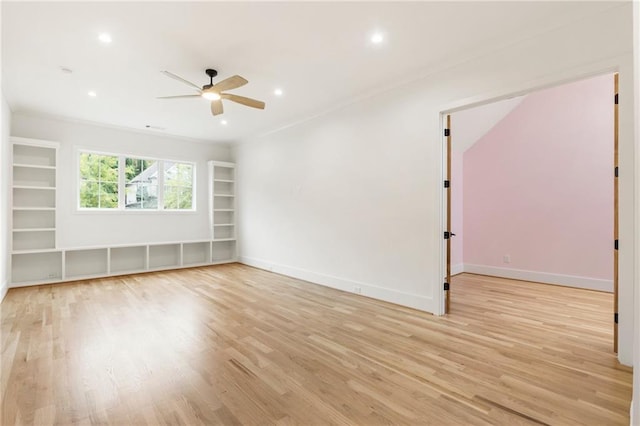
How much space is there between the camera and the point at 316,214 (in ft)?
17.1

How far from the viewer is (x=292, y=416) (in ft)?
5.86

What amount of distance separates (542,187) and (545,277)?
1.60m

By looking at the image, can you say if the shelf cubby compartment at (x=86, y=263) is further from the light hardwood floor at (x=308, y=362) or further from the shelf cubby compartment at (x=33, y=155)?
the shelf cubby compartment at (x=33, y=155)

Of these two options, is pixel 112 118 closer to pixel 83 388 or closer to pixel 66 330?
pixel 66 330

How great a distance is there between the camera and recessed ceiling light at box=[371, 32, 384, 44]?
2.89m

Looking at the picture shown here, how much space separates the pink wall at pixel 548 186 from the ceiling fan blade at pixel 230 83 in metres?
5.04

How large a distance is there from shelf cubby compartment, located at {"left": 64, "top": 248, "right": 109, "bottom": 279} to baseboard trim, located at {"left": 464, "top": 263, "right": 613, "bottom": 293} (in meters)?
7.37

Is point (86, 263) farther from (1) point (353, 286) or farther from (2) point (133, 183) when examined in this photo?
(1) point (353, 286)

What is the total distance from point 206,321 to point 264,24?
10.3 ft

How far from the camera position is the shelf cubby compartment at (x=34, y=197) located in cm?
511

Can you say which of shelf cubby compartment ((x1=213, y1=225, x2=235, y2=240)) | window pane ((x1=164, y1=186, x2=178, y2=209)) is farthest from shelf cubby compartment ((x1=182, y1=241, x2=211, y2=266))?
window pane ((x1=164, y1=186, x2=178, y2=209))

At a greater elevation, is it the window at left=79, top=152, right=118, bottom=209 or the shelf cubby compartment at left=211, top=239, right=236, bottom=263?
the window at left=79, top=152, right=118, bottom=209

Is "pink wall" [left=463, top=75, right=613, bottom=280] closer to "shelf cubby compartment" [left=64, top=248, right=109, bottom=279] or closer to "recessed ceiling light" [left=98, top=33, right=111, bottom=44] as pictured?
"recessed ceiling light" [left=98, top=33, right=111, bottom=44]

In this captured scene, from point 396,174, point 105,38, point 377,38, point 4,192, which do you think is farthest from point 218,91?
point 4,192
